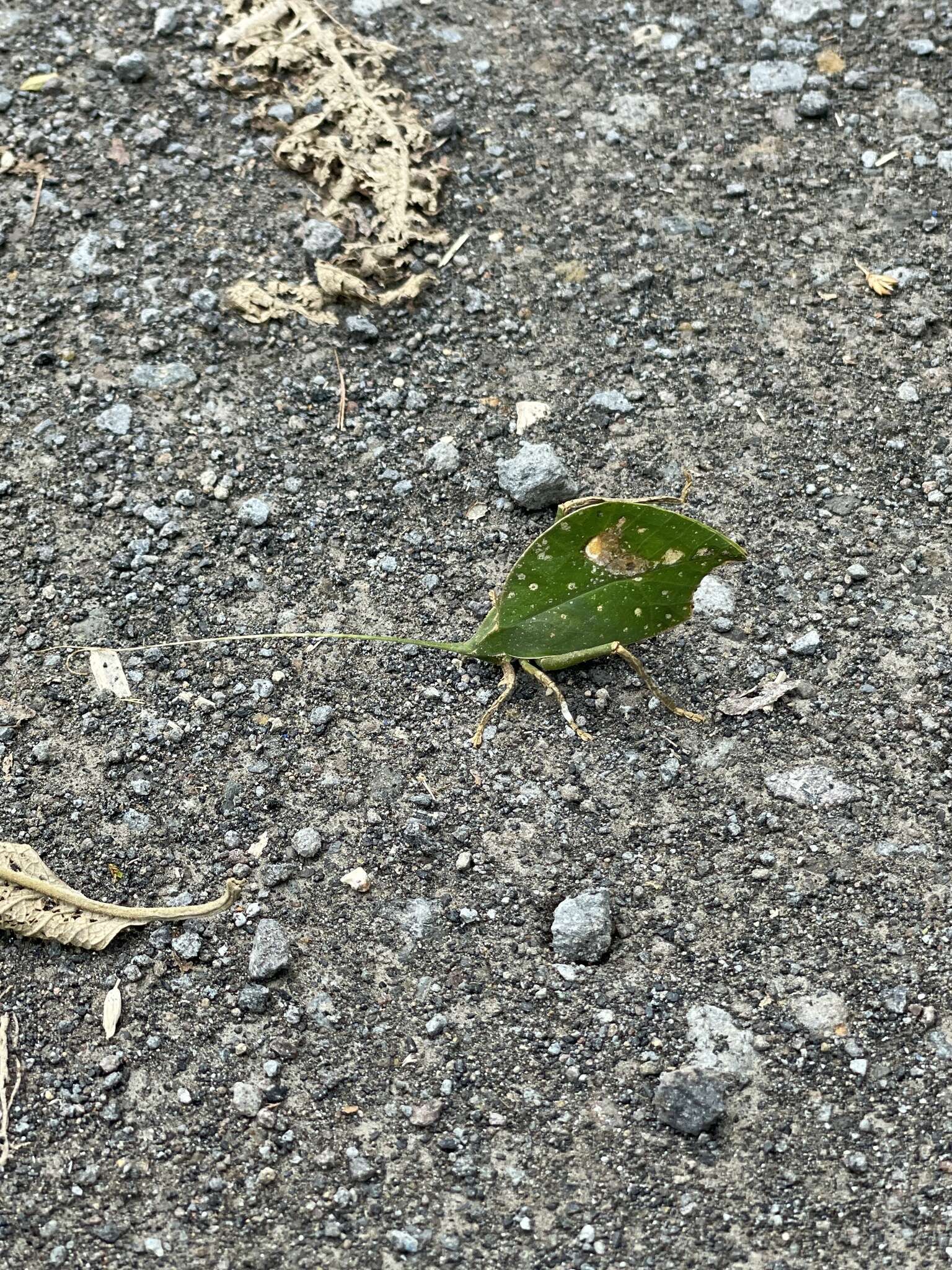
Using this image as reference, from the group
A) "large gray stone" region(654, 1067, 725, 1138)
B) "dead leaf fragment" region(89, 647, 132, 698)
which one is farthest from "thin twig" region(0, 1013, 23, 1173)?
"large gray stone" region(654, 1067, 725, 1138)

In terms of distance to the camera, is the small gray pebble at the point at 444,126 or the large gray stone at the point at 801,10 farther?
the large gray stone at the point at 801,10

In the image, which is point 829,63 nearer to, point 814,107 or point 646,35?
point 814,107

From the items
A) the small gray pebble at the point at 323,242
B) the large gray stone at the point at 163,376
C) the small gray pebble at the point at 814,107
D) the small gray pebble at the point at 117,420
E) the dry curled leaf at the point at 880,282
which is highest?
the small gray pebble at the point at 323,242

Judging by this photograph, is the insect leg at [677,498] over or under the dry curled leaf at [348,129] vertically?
under

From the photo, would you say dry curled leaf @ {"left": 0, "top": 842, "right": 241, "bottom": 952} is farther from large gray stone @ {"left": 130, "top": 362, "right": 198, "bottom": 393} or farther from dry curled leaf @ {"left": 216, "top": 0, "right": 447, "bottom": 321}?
dry curled leaf @ {"left": 216, "top": 0, "right": 447, "bottom": 321}

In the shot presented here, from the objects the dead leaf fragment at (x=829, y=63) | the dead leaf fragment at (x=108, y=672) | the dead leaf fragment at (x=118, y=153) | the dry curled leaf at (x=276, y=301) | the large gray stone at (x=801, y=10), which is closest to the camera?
the dead leaf fragment at (x=108, y=672)

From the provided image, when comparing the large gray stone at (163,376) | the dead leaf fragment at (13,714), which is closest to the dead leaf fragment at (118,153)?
the large gray stone at (163,376)

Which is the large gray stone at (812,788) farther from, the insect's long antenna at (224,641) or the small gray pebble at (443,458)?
the small gray pebble at (443,458)
